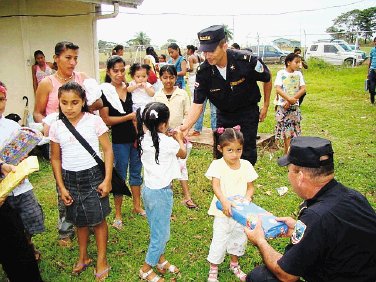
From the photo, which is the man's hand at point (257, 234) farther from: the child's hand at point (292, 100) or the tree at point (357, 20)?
the tree at point (357, 20)

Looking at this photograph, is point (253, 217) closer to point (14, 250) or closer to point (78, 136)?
point (78, 136)

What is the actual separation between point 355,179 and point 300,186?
12.2 feet

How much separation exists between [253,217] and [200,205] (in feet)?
7.25

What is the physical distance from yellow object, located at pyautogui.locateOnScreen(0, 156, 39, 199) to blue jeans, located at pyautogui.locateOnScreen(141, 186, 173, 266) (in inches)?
37.5

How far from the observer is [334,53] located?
825 inches

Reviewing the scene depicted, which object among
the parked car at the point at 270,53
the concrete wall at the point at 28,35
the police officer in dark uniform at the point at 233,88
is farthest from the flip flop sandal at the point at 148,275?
the parked car at the point at 270,53

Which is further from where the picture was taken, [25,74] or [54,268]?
[25,74]

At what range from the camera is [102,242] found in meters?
3.28

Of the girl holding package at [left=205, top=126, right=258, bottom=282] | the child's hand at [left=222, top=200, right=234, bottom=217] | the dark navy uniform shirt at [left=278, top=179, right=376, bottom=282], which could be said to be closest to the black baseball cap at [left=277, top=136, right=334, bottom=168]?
the dark navy uniform shirt at [left=278, top=179, right=376, bottom=282]

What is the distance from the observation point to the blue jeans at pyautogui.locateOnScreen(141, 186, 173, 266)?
3021 millimetres

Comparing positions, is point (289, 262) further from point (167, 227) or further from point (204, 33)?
point (204, 33)

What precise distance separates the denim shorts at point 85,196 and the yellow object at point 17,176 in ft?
1.90

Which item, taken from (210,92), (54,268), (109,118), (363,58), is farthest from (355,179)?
(363,58)

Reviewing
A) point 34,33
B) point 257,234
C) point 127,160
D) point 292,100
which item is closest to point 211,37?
point 127,160
